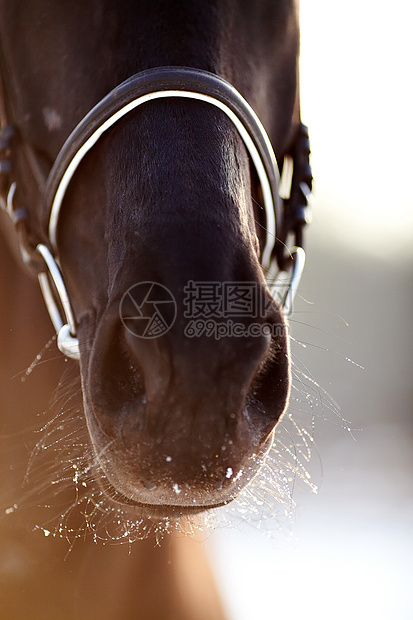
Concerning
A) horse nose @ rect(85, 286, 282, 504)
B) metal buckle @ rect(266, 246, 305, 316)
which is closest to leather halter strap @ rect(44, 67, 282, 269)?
metal buckle @ rect(266, 246, 305, 316)

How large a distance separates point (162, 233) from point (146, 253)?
0.10 feet

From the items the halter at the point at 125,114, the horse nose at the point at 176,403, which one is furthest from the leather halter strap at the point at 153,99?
the horse nose at the point at 176,403

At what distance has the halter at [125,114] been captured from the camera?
0.79 m

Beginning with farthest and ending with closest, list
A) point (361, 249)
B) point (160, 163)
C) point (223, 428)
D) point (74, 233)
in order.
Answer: point (361, 249) → point (74, 233) → point (160, 163) → point (223, 428)

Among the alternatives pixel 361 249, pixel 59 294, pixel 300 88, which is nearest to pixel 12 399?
pixel 59 294

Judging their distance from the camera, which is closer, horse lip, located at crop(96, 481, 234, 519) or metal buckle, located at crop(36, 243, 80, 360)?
horse lip, located at crop(96, 481, 234, 519)

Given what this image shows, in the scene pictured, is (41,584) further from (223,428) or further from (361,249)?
(361,249)

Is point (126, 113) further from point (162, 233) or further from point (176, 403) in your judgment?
point (176, 403)

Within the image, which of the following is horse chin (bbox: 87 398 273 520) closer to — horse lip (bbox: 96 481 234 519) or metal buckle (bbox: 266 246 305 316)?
horse lip (bbox: 96 481 234 519)

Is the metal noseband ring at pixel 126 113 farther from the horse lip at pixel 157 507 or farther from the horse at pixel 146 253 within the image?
the horse lip at pixel 157 507

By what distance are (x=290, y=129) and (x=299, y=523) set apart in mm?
2890

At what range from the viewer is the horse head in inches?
24.4

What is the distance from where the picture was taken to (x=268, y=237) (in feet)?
3.24

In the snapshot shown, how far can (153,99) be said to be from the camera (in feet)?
2.62
